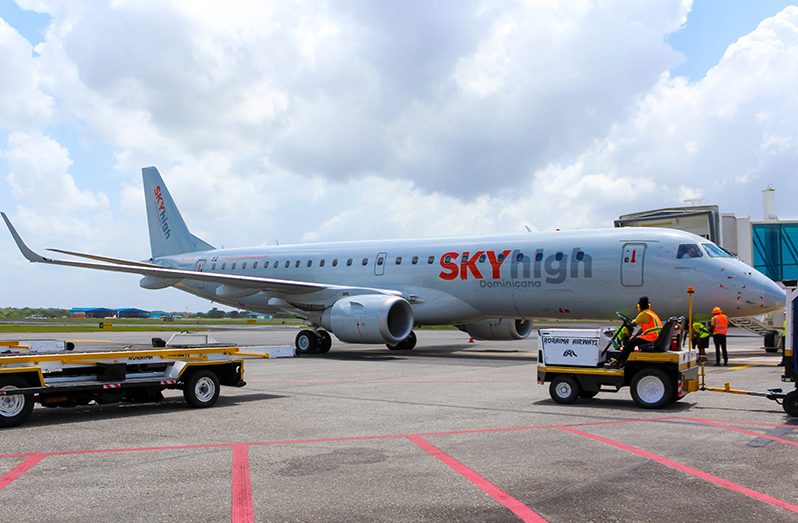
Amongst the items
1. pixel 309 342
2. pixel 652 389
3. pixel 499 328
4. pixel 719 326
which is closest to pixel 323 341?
pixel 309 342

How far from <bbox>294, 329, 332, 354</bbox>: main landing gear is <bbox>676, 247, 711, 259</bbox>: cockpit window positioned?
1093 cm

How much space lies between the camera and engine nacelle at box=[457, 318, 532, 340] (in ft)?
82.1

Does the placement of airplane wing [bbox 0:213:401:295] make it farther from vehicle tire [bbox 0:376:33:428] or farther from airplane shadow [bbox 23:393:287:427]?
vehicle tire [bbox 0:376:33:428]

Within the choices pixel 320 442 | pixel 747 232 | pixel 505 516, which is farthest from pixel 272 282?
pixel 747 232

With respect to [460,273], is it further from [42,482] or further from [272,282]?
[42,482]

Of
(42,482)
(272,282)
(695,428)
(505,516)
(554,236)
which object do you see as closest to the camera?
(505,516)

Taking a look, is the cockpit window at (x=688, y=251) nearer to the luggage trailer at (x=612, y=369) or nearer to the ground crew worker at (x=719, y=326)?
the ground crew worker at (x=719, y=326)

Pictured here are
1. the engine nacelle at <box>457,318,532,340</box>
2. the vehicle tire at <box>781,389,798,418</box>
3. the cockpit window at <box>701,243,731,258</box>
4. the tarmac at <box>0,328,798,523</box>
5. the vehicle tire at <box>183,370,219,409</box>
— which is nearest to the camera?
the tarmac at <box>0,328,798,523</box>

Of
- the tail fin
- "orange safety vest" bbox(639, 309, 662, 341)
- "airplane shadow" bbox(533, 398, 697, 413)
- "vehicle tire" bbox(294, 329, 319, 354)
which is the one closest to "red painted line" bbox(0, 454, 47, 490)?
"airplane shadow" bbox(533, 398, 697, 413)

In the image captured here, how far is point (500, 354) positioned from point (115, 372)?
48.6 ft

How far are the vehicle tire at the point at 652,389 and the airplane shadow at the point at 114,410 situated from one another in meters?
5.60

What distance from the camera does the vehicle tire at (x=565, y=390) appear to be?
11070 millimetres

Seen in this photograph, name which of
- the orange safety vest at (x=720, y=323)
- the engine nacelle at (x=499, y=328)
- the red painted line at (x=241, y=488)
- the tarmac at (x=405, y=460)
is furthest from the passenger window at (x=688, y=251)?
the red painted line at (x=241, y=488)

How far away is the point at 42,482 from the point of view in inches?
243
